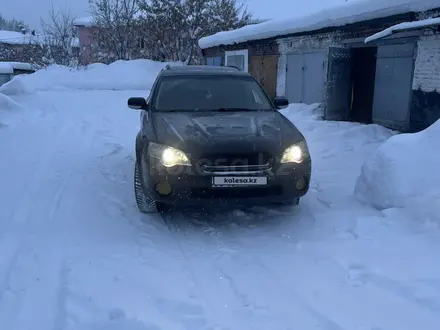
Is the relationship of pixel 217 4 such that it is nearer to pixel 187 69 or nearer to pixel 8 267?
pixel 187 69

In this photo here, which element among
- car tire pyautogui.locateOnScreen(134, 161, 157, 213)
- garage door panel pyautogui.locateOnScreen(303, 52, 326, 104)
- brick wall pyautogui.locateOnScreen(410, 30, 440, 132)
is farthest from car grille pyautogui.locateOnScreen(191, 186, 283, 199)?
garage door panel pyautogui.locateOnScreen(303, 52, 326, 104)

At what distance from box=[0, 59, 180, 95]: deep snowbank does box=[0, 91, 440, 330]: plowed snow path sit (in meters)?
18.6

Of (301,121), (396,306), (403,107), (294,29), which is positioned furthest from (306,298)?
(294,29)

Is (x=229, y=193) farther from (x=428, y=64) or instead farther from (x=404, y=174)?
(x=428, y=64)

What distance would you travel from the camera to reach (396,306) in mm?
2988

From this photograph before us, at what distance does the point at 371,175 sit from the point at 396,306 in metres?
2.12

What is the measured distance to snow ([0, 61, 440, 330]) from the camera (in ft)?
9.46

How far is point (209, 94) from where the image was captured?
5.57 metres

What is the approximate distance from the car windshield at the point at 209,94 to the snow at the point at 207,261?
1242 millimetres

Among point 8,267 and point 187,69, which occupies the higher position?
point 187,69

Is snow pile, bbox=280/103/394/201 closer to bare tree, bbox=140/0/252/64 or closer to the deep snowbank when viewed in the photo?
the deep snowbank

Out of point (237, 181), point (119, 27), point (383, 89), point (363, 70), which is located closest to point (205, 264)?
point (237, 181)

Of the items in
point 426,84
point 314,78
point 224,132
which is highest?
point 426,84

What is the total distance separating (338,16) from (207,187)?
8005mm
